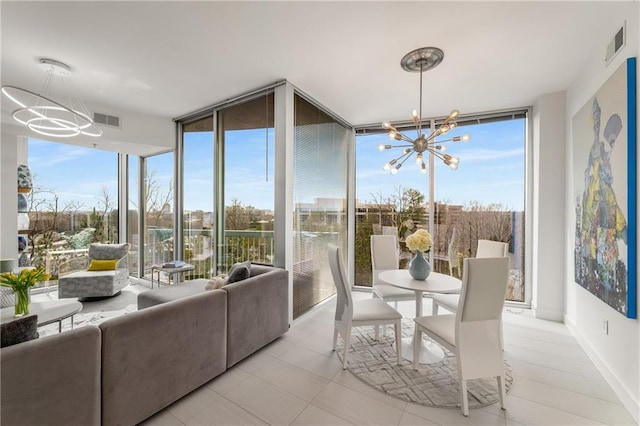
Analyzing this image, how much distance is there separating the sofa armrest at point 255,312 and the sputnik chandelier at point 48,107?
2.42m

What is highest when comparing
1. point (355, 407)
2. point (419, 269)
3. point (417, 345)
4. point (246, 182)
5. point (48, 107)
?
point (48, 107)

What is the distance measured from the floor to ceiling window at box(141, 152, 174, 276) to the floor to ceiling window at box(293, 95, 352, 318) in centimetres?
262

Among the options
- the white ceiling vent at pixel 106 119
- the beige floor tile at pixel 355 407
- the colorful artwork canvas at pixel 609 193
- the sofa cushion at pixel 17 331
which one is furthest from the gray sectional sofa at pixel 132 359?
the white ceiling vent at pixel 106 119

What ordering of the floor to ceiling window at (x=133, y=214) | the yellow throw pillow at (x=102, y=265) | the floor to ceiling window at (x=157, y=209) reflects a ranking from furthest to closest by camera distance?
1. the floor to ceiling window at (x=133, y=214)
2. the floor to ceiling window at (x=157, y=209)
3. the yellow throw pillow at (x=102, y=265)

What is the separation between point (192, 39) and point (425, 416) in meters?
3.41

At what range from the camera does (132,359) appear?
167 centimetres

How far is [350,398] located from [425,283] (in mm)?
1162

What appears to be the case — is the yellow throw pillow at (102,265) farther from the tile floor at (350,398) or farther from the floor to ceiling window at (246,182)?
the tile floor at (350,398)

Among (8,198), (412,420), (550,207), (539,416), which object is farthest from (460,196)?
(8,198)

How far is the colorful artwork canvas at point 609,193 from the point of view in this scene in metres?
1.91

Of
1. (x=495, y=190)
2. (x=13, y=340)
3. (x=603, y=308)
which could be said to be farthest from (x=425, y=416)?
(x=495, y=190)

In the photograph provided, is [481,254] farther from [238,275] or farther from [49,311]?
[49,311]

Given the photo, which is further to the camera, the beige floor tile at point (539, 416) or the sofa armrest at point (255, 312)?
the sofa armrest at point (255, 312)

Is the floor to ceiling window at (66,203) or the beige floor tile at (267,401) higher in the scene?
the floor to ceiling window at (66,203)
